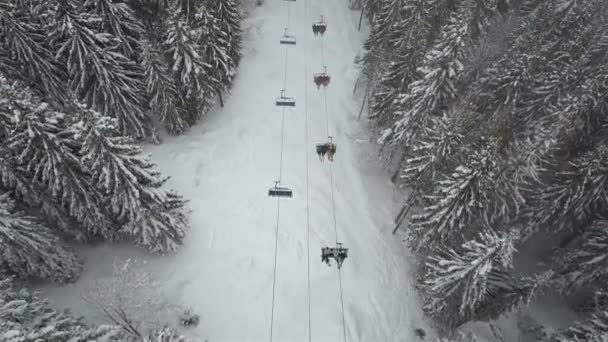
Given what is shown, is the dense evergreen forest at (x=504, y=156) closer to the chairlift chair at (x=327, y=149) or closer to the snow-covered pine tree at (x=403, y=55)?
the snow-covered pine tree at (x=403, y=55)

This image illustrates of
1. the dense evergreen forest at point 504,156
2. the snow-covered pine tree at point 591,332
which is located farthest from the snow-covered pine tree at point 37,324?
the snow-covered pine tree at point 591,332

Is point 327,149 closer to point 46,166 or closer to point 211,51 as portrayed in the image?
point 211,51

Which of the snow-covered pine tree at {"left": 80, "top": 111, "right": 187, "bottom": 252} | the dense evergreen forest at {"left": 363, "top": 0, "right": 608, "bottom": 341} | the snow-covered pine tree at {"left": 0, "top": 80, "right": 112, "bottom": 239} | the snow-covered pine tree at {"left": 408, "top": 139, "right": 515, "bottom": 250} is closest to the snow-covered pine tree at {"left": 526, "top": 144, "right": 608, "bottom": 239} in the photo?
the dense evergreen forest at {"left": 363, "top": 0, "right": 608, "bottom": 341}

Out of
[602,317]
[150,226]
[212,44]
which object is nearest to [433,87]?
[602,317]

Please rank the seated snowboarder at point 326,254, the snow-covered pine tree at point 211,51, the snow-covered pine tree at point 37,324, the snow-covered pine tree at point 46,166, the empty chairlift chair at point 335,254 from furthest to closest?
the snow-covered pine tree at point 211,51, the seated snowboarder at point 326,254, the empty chairlift chair at point 335,254, the snow-covered pine tree at point 46,166, the snow-covered pine tree at point 37,324

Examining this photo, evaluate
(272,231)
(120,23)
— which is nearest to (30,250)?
(272,231)
